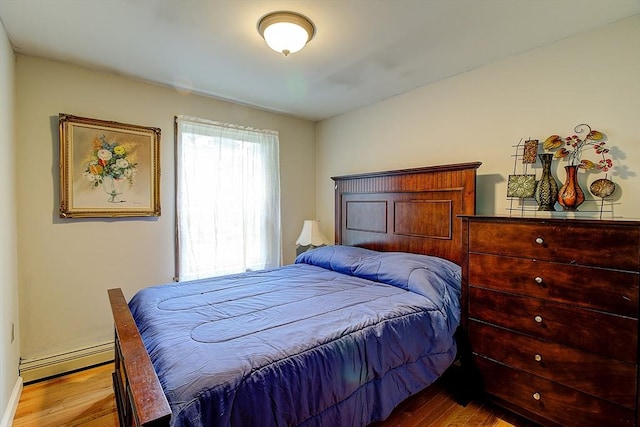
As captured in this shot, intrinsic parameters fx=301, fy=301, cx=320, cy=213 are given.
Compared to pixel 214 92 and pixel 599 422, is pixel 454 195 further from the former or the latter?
pixel 214 92

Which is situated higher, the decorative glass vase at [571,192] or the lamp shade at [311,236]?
the decorative glass vase at [571,192]

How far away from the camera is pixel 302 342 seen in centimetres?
134

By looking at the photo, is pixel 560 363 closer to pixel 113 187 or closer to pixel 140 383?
pixel 140 383

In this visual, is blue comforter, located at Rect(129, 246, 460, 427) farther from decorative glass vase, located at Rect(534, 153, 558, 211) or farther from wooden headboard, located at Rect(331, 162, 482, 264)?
decorative glass vase, located at Rect(534, 153, 558, 211)

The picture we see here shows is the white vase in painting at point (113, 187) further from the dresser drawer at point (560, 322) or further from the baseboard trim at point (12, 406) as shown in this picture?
the dresser drawer at point (560, 322)

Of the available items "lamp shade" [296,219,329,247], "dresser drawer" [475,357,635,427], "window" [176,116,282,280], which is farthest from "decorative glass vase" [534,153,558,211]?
"window" [176,116,282,280]

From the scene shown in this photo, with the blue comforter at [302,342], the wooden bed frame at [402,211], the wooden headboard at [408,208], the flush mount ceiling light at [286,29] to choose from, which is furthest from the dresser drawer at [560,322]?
the flush mount ceiling light at [286,29]

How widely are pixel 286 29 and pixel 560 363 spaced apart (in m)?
2.42

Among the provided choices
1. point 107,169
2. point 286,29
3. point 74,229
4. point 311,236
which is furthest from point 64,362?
point 286,29

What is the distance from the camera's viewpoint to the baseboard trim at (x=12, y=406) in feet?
5.76

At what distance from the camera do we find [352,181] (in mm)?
3416

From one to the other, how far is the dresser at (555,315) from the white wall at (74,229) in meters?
2.68

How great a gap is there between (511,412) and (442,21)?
8.06 ft

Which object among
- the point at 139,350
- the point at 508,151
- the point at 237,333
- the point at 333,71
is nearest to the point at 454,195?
the point at 508,151
